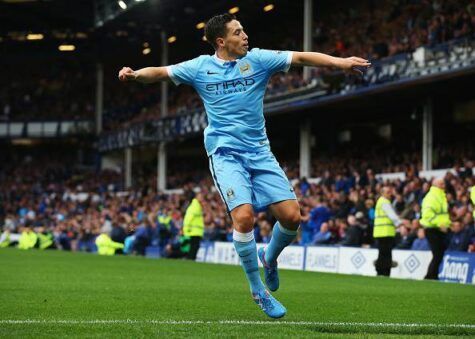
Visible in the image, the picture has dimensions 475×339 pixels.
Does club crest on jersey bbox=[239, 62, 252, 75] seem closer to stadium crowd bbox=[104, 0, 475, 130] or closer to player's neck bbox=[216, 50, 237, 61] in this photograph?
player's neck bbox=[216, 50, 237, 61]

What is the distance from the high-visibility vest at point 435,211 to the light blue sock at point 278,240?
33.9 ft

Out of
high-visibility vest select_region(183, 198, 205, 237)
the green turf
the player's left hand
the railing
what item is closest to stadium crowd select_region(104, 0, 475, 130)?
high-visibility vest select_region(183, 198, 205, 237)

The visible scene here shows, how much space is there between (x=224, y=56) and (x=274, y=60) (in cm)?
45

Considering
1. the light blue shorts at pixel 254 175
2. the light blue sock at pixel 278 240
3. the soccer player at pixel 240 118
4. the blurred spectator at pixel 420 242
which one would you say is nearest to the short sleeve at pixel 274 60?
the soccer player at pixel 240 118

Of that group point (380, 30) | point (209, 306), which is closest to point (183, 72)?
point (209, 306)

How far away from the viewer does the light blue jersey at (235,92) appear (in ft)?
27.9

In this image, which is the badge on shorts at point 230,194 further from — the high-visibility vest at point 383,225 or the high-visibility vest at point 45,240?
the high-visibility vest at point 45,240

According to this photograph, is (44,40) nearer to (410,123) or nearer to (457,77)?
(410,123)

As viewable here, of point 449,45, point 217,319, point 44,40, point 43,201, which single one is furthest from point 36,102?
→ point 217,319

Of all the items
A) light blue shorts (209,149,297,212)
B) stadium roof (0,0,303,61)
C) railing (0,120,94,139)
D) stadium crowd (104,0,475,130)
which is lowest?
light blue shorts (209,149,297,212)

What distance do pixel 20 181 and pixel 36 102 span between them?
6607 mm

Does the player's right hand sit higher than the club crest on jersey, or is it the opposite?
the club crest on jersey

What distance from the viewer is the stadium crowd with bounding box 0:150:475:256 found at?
2377cm

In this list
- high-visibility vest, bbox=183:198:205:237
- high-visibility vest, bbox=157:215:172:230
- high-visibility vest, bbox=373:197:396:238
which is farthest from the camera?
high-visibility vest, bbox=157:215:172:230
